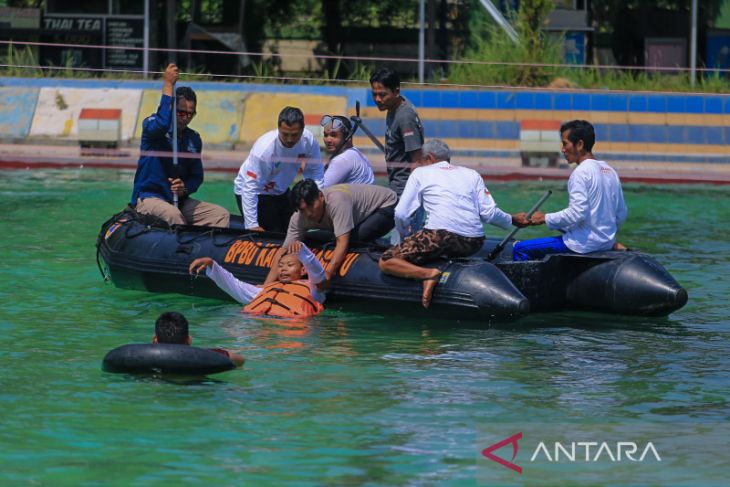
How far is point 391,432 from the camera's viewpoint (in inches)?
311

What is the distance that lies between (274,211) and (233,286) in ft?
4.57

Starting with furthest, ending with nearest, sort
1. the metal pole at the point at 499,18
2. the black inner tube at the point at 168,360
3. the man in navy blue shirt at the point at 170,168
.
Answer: the metal pole at the point at 499,18 → the man in navy blue shirt at the point at 170,168 → the black inner tube at the point at 168,360

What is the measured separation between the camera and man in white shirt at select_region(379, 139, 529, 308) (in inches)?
428

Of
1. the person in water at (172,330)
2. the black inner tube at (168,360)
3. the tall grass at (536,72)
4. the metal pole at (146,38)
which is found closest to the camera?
the black inner tube at (168,360)

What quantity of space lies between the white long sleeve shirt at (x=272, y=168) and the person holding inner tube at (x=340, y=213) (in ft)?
2.29

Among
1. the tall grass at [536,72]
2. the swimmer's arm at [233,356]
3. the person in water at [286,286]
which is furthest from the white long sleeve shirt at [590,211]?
the tall grass at [536,72]

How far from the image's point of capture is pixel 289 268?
36.9 ft

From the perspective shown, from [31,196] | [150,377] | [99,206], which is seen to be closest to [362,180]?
[150,377]

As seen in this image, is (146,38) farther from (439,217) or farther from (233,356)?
(233,356)

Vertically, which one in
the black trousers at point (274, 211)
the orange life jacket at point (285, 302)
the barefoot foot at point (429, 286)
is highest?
the black trousers at point (274, 211)

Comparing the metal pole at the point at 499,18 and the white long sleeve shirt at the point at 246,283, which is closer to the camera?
the white long sleeve shirt at the point at 246,283

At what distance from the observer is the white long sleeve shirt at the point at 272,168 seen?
12.1 m

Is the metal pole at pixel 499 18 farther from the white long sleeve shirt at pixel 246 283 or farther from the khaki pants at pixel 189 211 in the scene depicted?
the white long sleeve shirt at pixel 246 283

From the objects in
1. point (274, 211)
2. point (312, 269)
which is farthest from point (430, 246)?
point (274, 211)
